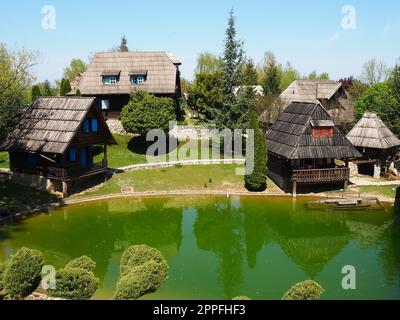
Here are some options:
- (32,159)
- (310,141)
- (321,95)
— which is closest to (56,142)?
(32,159)

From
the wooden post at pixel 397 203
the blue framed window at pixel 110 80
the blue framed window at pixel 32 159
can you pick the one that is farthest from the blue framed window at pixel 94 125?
the wooden post at pixel 397 203

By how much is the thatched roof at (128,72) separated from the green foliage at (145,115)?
16.4 feet

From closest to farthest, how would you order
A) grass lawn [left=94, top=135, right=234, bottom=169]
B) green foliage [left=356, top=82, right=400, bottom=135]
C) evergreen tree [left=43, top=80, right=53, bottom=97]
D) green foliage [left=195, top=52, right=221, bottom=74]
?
grass lawn [left=94, top=135, right=234, bottom=169] → green foliage [left=356, top=82, right=400, bottom=135] → evergreen tree [left=43, top=80, right=53, bottom=97] → green foliage [left=195, top=52, right=221, bottom=74]

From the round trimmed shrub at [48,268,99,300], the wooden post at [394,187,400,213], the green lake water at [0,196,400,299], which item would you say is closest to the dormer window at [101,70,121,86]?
the green lake water at [0,196,400,299]

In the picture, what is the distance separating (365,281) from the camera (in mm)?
19547

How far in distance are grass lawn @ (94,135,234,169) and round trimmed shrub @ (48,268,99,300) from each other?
893 inches

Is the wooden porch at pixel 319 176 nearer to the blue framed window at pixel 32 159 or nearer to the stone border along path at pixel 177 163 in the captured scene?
the stone border along path at pixel 177 163

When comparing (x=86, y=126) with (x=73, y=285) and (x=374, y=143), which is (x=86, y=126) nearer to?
(x=73, y=285)

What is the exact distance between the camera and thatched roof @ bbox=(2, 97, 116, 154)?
31531 mm

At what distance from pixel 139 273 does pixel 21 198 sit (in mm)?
17179

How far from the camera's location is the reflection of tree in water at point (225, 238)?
66.4 ft

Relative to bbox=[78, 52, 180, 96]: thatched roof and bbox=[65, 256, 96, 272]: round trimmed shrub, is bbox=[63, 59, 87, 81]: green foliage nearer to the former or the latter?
bbox=[78, 52, 180, 96]: thatched roof

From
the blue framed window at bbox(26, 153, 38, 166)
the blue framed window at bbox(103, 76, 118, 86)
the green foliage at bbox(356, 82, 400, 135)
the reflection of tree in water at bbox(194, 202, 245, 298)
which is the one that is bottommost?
the reflection of tree in water at bbox(194, 202, 245, 298)
